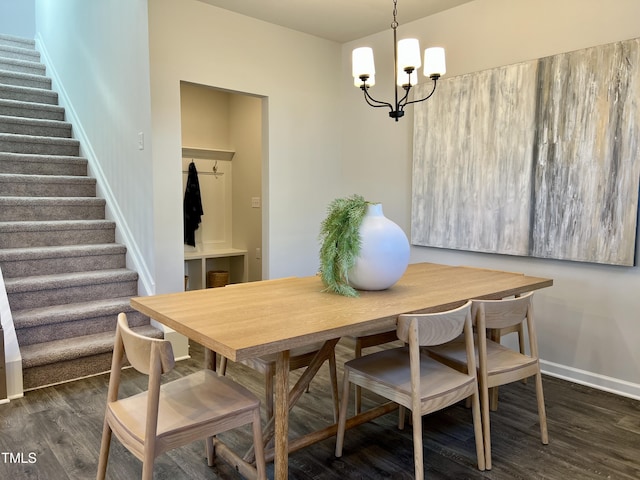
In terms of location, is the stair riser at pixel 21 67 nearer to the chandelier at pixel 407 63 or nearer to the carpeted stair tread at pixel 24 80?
the carpeted stair tread at pixel 24 80

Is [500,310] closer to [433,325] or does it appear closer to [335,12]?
[433,325]

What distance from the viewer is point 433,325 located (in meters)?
1.73

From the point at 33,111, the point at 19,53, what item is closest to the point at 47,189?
the point at 33,111

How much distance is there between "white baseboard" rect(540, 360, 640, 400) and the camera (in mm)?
2846

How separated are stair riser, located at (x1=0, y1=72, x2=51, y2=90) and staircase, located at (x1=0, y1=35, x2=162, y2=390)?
0.07 m

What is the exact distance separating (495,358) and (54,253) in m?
3.16

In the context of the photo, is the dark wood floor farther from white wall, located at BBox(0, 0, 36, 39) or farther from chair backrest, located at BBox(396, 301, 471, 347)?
white wall, located at BBox(0, 0, 36, 39)

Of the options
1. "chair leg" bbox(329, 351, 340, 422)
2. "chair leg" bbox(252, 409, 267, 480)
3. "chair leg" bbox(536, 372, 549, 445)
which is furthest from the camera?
"chair leg" bbox(329, 351, 340, 422)

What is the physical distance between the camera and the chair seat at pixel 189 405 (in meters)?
1.47

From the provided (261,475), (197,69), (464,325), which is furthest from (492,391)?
(197,69)

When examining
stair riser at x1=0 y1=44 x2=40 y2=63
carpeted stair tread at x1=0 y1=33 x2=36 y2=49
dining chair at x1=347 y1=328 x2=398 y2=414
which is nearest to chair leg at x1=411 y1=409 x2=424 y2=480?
dining chair at x1=347 y1=328 x2=398 y2=414

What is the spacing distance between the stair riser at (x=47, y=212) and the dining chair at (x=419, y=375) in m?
3.07

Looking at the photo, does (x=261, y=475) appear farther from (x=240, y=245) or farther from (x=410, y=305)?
(x=240, y=245)

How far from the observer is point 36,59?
5.64m
